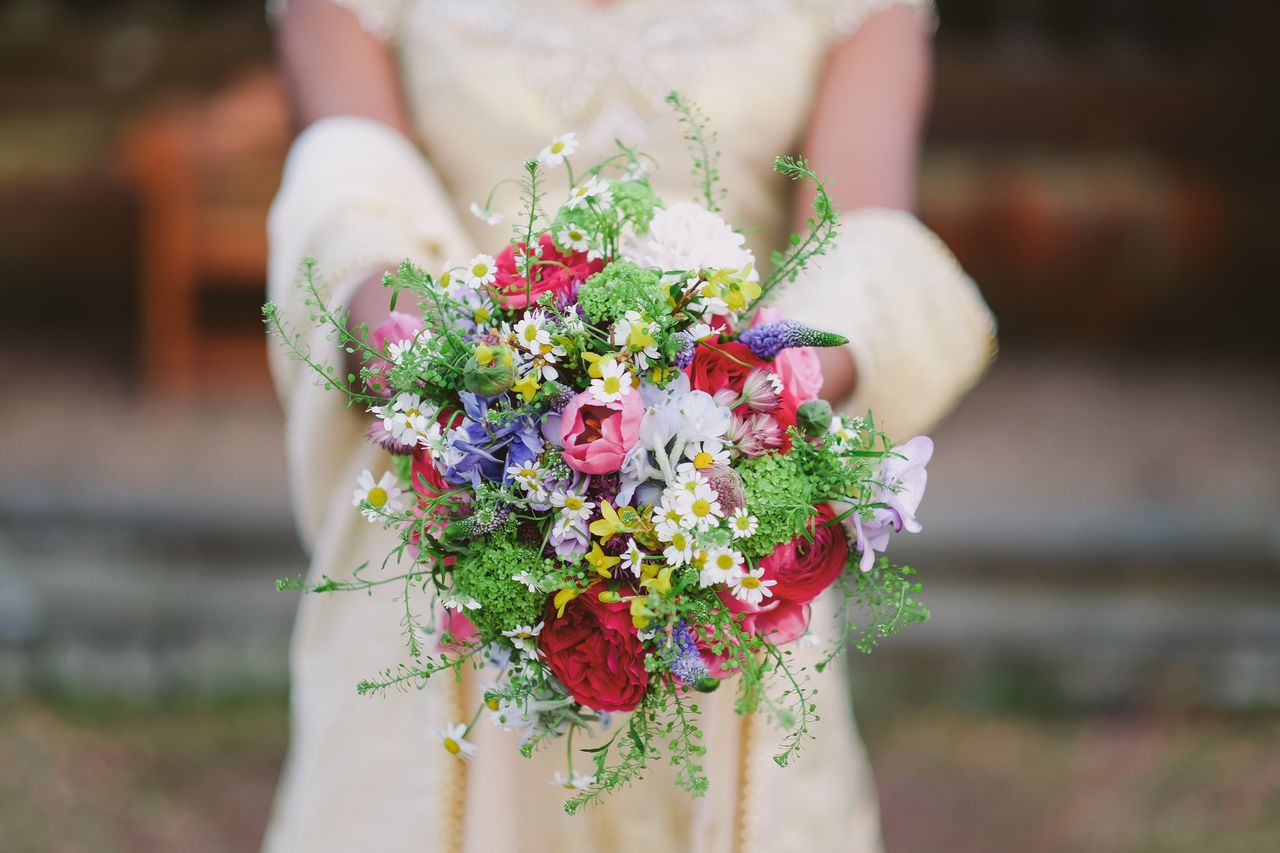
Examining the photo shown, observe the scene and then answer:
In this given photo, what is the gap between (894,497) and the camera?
1.04 m

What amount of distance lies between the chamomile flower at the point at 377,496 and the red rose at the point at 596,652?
0.56ft

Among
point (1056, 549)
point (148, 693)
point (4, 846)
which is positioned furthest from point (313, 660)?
point (1056, 549)

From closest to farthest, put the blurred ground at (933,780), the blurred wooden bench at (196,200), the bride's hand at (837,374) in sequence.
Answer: the bride's hand at (837,374) → the blurred ground at (933,780) → the blurred wooden bench at (196,200)

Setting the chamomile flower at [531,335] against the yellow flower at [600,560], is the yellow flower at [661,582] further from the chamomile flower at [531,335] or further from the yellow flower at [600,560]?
the chamomile flower at [531,335]

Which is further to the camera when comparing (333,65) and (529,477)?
(333,65)

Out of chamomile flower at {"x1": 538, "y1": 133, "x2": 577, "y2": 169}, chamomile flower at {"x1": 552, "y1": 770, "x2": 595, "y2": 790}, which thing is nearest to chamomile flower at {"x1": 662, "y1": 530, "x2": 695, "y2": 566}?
chamomile flower at {"x1": 552, "y1": 770, "x2": 595, "y2": 790}

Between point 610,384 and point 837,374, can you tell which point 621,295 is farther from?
point 837,374

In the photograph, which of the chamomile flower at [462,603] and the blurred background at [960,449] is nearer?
the chamomile flower at [462,603]

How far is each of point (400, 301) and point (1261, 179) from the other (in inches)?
179

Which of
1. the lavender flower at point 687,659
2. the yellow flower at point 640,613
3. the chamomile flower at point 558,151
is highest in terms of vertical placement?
the chamomile flower at point 558,151

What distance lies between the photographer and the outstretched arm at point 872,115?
5.06ft

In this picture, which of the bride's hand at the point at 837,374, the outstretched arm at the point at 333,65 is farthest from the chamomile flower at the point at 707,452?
the outstretched arm at the point at 333,65

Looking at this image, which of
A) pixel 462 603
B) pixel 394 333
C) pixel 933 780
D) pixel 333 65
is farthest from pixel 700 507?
pixel 933 780

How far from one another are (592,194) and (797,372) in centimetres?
22
